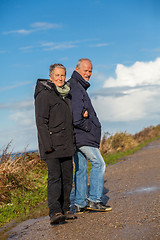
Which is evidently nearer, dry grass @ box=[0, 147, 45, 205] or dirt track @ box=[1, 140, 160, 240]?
dirt track @ box=[1, 140, 160, 240]

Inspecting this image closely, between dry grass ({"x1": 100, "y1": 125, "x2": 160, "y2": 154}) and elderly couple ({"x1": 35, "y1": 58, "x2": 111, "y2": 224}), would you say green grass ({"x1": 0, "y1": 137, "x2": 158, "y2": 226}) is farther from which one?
dry grass ({"x1": 100, "y1": 125, "x2": 160, "y2": 154})

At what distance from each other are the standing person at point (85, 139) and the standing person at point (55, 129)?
221 mm

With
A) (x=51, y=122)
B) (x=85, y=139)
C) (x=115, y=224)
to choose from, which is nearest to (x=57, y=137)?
(x=51, y=122)

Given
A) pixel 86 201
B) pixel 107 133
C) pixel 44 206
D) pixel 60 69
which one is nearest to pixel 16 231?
pixel 86 201

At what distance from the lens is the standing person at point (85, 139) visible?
5656 millimetres

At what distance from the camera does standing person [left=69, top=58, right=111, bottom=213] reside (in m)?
5.66

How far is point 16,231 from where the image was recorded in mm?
5512

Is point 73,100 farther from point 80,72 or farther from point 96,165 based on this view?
point 96,165

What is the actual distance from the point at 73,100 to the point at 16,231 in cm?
226

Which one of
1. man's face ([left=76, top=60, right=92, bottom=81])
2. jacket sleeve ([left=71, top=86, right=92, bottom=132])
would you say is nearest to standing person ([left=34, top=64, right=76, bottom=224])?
jacket sleeve ([left=71, top=86, right=92, bottom=132])

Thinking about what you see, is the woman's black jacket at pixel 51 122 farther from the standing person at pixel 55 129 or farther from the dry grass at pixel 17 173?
the dry grass at pixel 17 173

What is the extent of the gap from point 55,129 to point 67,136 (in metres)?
0.24

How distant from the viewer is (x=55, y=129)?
5.27m

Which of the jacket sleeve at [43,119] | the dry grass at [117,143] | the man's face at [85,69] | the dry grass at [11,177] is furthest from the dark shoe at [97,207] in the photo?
the dry grass at [117,143]
